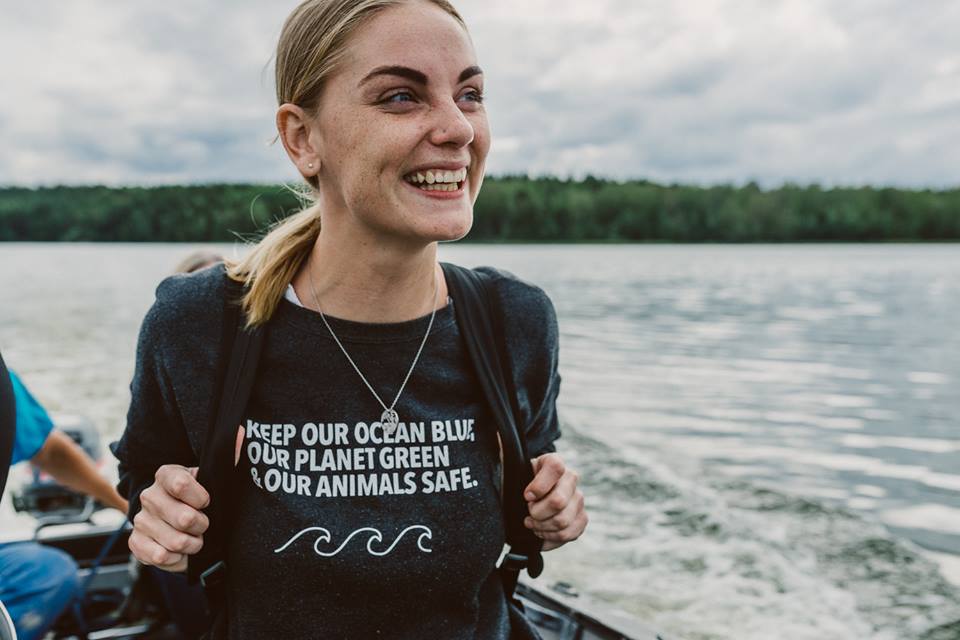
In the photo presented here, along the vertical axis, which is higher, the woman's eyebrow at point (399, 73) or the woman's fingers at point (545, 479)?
the woman's eyebrow at point (399, 73)

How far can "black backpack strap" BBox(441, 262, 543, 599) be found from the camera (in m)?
1.55

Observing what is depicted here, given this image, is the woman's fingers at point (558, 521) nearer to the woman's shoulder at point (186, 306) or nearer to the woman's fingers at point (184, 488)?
the woman's fingers at point (184, 488)

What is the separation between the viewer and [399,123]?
4.58 feet

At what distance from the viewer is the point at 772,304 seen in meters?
26.4

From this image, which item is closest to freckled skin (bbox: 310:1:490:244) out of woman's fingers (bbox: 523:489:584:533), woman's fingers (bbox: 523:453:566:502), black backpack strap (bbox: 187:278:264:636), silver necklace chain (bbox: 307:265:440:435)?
silver necklace chain (bbox: 307:265:440:435)

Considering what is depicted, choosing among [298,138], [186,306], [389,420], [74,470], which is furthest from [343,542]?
[74,470]

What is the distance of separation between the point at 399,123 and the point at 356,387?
0.50 m

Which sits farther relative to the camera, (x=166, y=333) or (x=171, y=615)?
(x=171, y=615)

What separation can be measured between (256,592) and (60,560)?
1.59 m

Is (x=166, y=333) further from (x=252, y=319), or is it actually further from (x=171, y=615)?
(x=171, y=615)

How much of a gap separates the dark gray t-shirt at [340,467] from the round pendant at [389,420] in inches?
0.5

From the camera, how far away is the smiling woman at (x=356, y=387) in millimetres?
1413

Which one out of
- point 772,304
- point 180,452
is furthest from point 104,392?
point 772,304

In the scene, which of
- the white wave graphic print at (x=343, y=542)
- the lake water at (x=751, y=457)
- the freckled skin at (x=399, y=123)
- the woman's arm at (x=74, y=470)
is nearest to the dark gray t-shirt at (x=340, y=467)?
the white wave graphic print at (x=343, y=542)
